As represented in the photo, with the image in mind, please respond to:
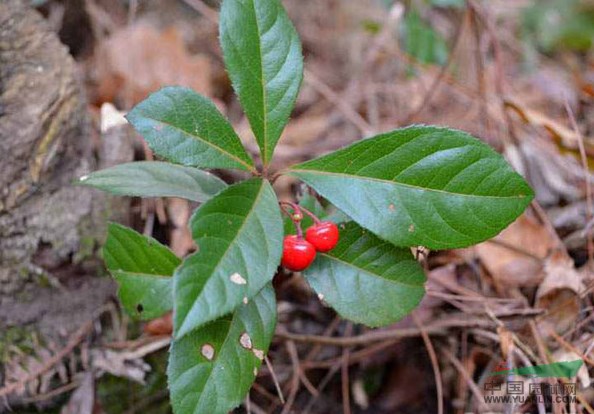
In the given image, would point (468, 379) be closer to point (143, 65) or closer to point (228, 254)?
point (228, 254)

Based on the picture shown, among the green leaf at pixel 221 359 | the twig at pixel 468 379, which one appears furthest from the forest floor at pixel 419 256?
the green leaf at pixel 221 359

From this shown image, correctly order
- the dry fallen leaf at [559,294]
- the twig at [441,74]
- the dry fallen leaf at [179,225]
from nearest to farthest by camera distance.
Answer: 1. the dry fallen leaf at [559,294]
2. the dry fallen leaf at [179,225]
3. the twig at [441,74]

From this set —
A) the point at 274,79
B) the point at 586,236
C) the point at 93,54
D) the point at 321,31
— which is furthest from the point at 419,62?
the point at 274,79

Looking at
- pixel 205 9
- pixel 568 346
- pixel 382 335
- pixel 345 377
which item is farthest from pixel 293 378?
pixel 205 9

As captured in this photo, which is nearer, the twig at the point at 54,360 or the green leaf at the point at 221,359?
the green leaf at the point at 221,359

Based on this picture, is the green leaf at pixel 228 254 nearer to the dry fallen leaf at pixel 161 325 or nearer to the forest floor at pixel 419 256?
the forest floor at pixel 419 256

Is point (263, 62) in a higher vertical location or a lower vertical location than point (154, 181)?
higher

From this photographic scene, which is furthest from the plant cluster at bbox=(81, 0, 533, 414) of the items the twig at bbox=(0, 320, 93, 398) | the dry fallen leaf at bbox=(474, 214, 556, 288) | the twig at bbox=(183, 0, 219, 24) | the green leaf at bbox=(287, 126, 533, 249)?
the twig at bbox=(183, 0, 219, 24)
